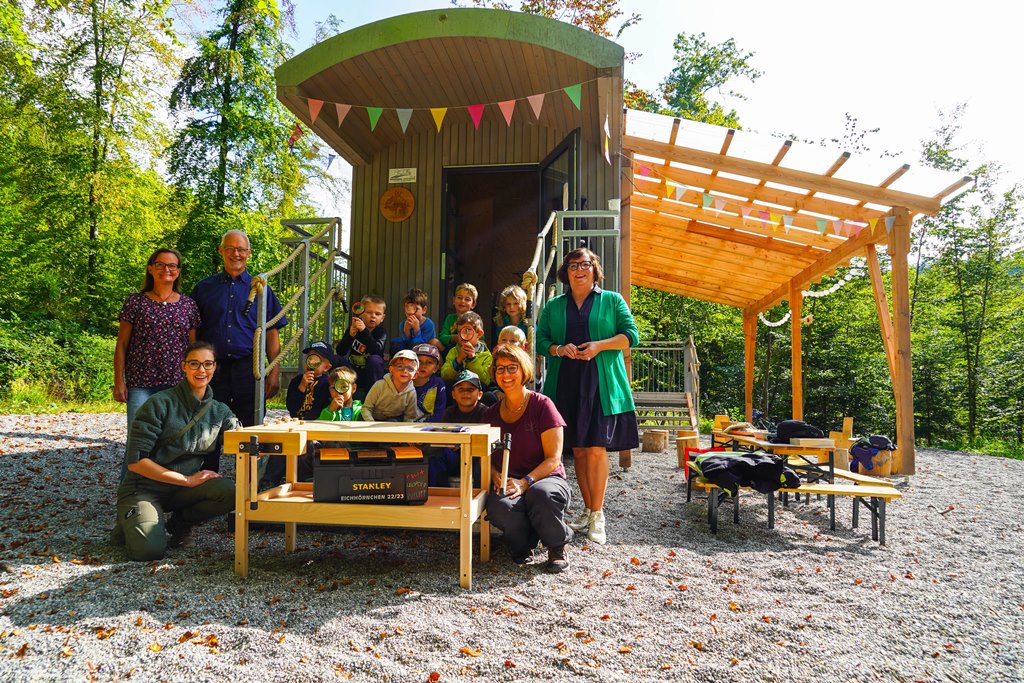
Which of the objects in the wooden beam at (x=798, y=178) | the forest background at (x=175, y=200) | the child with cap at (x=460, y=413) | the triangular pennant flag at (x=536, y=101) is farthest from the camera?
the forest background at (x=175, y=200)

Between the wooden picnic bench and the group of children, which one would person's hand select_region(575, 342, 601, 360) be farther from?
the wooden picnic bench

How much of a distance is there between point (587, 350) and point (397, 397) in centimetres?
130

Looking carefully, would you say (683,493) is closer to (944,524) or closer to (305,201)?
(944,524)

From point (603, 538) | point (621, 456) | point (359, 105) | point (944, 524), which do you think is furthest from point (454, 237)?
point (944, 524)

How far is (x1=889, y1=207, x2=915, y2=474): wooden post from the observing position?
278 inches

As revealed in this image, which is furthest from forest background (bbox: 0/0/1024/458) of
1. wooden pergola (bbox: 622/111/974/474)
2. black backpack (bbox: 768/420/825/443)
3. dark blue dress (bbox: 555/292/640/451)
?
dark blue dress (bbox: 555/292/640/451)

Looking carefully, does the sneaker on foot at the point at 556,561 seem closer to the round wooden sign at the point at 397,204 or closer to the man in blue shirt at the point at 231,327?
the man in blue shirt at the point at 231,327

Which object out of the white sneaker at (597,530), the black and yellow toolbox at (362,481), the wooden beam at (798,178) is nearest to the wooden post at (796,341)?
A: the wooden beam at (798,178)

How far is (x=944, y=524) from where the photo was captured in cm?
467

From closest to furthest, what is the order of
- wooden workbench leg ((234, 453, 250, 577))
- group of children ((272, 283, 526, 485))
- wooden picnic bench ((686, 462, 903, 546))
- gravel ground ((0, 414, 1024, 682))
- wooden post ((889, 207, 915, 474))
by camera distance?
gravel ground ((0, 414, 1024, 682))
wooden workbench leg ((234, 453, 250, 577))
group of children ((272, 283, 526, 485))
wooden picnic bench ((686, 462, 903, 546))
wooden post ((889, 207, 915, 474))

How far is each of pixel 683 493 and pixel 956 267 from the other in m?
13.1

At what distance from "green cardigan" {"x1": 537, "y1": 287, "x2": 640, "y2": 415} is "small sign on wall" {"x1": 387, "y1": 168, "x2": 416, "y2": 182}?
3.97 meters

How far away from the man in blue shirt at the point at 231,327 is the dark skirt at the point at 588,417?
83.2 inches

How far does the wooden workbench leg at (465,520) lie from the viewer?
273 cm
